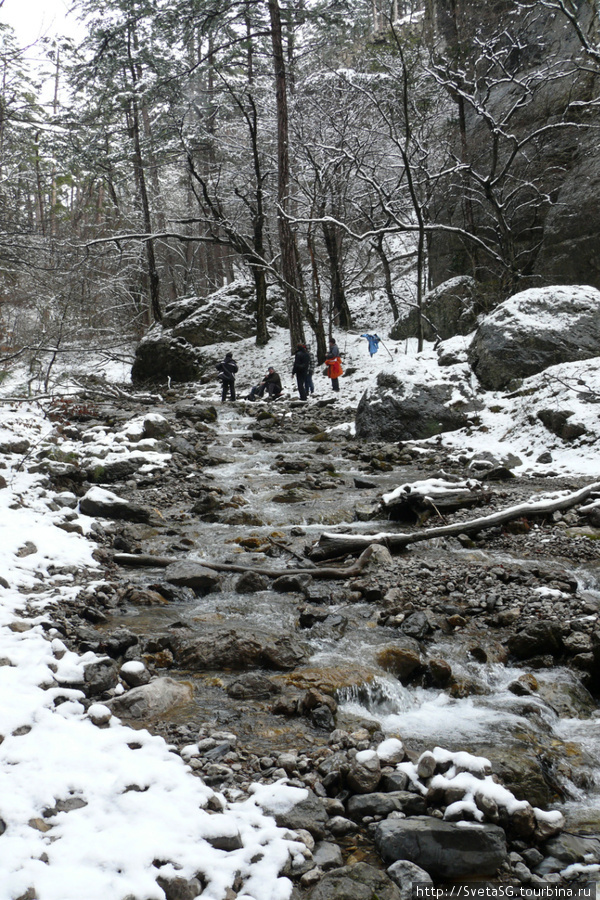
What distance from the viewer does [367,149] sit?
18.8 meters

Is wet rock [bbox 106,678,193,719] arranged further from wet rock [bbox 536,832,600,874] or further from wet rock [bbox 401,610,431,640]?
wet rock [bbox 536,832,600,874]

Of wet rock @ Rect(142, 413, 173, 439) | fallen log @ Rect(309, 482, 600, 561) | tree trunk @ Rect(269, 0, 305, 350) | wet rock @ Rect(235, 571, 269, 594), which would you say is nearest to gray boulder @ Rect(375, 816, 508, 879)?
wet rock @ Rect(235, 571, 269, 594)

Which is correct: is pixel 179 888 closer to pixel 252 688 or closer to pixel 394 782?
pixel 394 782

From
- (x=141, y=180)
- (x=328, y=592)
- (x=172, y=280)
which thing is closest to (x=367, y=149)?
(x=141, y=180)

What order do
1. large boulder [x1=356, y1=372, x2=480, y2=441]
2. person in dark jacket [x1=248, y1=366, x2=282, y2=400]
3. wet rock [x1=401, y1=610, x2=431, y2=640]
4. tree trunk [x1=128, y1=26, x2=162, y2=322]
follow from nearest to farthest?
1. wet rock [x1=401, y1=610, x2=431, y2=640]
2. large boulder [x1=356, y1=372, x2=480, y2=441]
3. person in dark jacket [x1=248, y1=366, x2=282, y2=400]
4. tree trunk [x1=128, y1=26, x2=162, y2=322]

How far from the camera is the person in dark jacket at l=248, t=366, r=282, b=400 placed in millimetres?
17203

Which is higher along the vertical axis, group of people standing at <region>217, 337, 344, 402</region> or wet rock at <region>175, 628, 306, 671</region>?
group of people standing at <region>217, 337, 344, 402</region>

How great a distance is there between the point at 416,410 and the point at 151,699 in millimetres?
8808

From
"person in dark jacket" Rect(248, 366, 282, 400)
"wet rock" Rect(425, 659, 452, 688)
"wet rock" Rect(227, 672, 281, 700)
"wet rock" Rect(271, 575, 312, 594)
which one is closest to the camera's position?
"wet rock" Rect(227, 672, 281, 700)

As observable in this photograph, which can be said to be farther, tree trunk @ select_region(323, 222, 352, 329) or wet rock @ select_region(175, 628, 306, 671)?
tree trunk @ select_region(323, 222, 352, 329)

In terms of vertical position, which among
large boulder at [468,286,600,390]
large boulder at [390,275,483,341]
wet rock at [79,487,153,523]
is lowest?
wet rock at [79,487,153,523]

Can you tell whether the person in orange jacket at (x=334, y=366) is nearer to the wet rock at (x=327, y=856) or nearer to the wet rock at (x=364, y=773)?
the wet rock at (x=364, y=773)

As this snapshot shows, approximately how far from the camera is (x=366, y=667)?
3.82 m

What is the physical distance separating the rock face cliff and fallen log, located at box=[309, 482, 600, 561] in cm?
914
